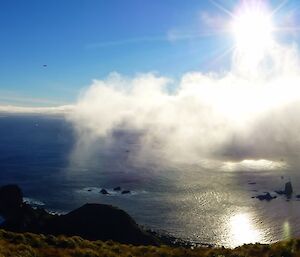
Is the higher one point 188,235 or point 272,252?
point 272,252

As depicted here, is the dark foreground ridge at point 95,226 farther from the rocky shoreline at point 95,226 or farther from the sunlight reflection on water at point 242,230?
the sunlight reflection on water at point 242,230

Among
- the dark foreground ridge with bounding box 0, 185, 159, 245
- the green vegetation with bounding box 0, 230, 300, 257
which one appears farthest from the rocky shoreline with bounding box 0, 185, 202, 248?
the green vegetation with bounding box 0, 230, 300, 257

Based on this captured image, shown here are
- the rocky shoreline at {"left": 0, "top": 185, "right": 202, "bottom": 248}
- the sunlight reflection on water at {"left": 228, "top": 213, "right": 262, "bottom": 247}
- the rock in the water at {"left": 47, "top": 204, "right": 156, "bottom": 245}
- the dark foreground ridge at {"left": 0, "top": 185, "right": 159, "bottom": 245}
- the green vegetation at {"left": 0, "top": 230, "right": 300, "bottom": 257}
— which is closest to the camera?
the green vegetation at {"left": 0, "top": 230, "right": 300, "bottom": 257}

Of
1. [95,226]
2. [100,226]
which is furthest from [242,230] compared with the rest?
[95,226]

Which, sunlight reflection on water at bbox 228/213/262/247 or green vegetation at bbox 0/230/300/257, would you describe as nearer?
green vegetation at bbox 0/230/300/257

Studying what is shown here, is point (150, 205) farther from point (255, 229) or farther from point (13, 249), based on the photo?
point (13, 249)

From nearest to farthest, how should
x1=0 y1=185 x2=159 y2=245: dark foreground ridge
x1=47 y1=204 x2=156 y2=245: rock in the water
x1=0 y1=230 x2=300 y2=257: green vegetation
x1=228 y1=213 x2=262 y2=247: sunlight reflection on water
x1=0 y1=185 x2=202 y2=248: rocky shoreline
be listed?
x1=0 y1=230 x2=300 y2=257: green vegetation, x1=47 y1=204 x2=156 y2=245: rock in the water, x1=0 y1=185 x2=159 y2=245: dark foreground ridge, x1=0 y1=185 x2=202 y2=248: rocky shoreline, x1=228 y1=213 x2=262 y2=247: sunlight reflection on water

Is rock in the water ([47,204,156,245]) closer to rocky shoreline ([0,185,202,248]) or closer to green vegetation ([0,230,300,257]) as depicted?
rocky shoreline ([0,185,202,248])

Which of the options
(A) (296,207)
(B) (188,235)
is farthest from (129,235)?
(A) (296,207)

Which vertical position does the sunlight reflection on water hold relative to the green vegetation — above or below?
below
